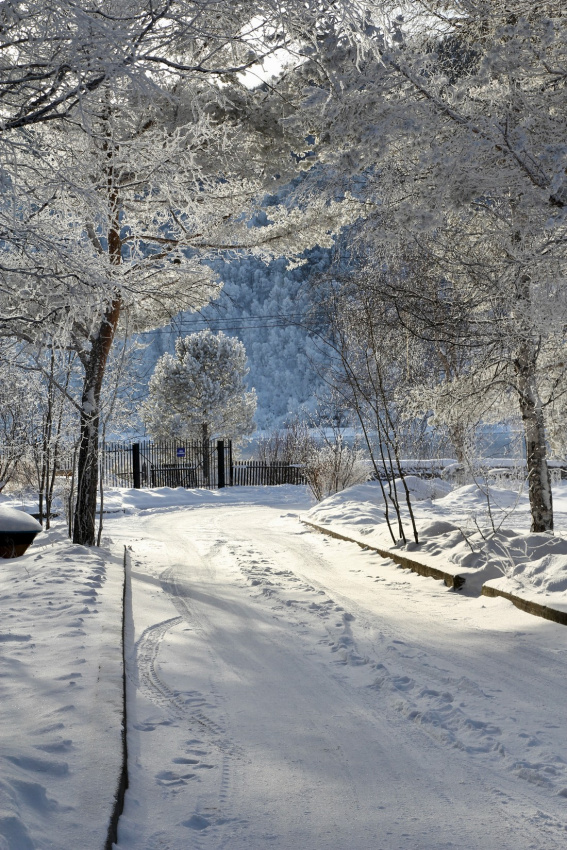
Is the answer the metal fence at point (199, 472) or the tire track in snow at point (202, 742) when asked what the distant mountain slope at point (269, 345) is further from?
the tire track in snow at point (202, 742)

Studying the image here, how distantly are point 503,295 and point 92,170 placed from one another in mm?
4316

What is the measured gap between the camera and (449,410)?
1071cm

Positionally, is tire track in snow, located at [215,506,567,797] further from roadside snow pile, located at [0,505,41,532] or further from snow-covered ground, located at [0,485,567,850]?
roadside snow pile, located at [0,505,41,532]

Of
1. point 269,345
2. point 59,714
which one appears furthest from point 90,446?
point 269,345

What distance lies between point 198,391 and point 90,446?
32561mm

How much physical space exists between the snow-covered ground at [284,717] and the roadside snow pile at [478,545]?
228 millimetres

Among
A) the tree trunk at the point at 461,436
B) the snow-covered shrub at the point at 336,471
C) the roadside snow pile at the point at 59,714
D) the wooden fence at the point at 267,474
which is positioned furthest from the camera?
the wooden fence at the point at 267,474

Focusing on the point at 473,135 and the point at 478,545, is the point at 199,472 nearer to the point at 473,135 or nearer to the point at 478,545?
the point at 478,545

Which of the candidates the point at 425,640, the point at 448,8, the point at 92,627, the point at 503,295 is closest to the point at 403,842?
the point at 425,640

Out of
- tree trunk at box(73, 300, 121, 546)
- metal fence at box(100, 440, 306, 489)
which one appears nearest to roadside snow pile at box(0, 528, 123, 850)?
tree trunk at box(73, 300, 121, 546)

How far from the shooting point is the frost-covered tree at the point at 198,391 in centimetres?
4291

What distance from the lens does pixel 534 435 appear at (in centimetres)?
1005

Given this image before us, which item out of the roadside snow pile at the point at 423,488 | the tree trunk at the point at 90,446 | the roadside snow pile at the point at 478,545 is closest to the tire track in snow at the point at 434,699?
the roadside snow pile at the point at 478,545

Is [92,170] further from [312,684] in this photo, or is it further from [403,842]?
[403,842]
